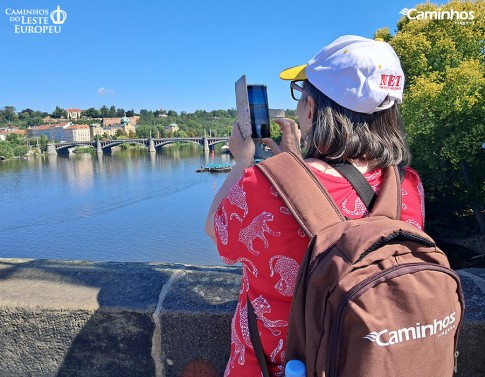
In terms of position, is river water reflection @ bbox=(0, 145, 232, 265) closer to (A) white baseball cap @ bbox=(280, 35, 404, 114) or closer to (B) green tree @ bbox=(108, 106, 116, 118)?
(A) white baseball cap @ bbox=(280, 35, 404, 114)

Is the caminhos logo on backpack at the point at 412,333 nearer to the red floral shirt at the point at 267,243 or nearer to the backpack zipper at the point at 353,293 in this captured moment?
the backpack zipper at the point at 353,293

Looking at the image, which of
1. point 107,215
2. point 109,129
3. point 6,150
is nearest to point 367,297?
point 107,215

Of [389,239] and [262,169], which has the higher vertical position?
[262,169]

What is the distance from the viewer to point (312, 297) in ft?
2.91

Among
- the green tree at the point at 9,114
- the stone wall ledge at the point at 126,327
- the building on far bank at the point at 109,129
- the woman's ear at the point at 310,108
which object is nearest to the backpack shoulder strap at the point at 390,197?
the woman's ear at the point at 310,108

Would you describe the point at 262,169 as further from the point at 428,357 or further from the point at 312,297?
the point at 428,357

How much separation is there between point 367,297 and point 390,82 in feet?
1.77

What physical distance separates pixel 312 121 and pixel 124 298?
90 cm

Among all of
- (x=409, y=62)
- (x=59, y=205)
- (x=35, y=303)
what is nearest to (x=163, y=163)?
(x=59, y=205)

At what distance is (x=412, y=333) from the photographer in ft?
2.84

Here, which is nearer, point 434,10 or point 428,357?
point 428,357

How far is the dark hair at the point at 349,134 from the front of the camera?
1062 mm

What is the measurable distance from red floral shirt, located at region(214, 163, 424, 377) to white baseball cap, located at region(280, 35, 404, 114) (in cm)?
18

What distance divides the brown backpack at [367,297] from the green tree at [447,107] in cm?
1488
